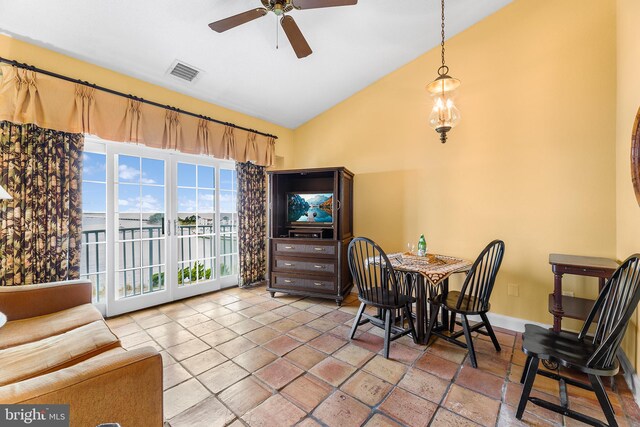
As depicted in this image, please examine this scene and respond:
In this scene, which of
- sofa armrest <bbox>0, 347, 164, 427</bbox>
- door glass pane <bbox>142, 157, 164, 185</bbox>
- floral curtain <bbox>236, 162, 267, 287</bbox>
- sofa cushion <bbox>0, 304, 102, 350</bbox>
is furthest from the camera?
floral curtain <bbox>236, 162, 267, 287</bbox>

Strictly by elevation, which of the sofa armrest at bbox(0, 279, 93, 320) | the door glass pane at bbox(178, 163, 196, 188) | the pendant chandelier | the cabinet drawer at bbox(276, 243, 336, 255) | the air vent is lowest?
the sofa armrest at bbox(0, 279, 93, 320)

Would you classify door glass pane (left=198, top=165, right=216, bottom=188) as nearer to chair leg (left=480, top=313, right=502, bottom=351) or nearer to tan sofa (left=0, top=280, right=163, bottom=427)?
tan sofa (left=0, top=280, right=163, bottom=427)

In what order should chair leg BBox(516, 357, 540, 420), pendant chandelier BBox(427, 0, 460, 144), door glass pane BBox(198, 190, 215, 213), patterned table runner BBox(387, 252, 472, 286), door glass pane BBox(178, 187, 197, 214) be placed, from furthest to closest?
door glass pane BBox(198, 190, 215, 213) < door glass pane BBox(178, 187, 197, 214) < pendant chandelier BBox(427, 0, 460, 144) < patterned table runner BBox(387, 252, 472, 286) < chair leg BBox(516, 357, 540, 420)

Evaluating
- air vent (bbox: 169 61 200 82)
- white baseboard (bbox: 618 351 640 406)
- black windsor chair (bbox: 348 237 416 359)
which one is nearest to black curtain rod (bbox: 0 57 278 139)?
air vent (bbox: 169 61 200 82)

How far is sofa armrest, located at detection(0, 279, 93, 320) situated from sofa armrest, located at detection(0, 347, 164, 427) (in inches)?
54.2

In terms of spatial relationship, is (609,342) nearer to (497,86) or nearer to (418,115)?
(497,86)

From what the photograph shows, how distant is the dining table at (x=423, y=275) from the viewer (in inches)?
85.8

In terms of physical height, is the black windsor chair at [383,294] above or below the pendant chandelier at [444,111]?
below

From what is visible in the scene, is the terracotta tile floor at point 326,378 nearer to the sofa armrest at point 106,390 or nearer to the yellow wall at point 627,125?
the sofa armrest at point 106,390

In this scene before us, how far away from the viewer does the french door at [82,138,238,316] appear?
294 centimetres

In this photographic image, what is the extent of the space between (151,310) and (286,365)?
6.96 feet

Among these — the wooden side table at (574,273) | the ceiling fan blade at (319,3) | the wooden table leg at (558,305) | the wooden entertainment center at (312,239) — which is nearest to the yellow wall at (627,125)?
the wooden side table at (574,273)

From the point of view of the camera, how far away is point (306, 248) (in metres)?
3.57

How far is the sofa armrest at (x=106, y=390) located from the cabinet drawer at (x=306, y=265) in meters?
2.42
